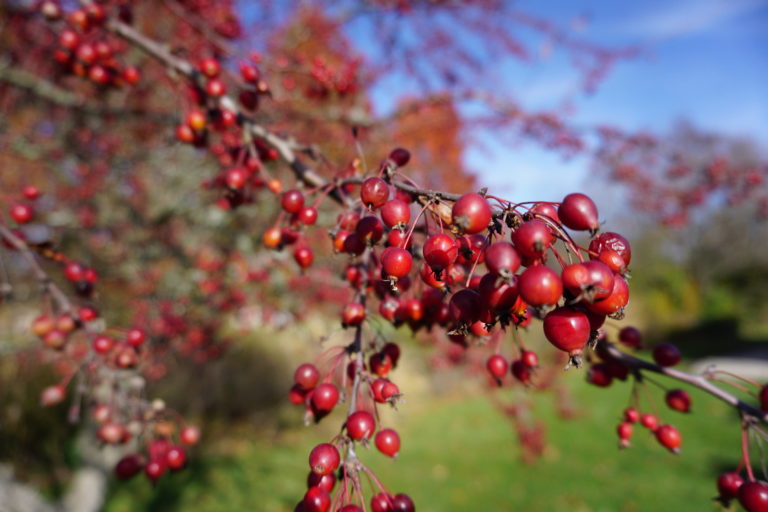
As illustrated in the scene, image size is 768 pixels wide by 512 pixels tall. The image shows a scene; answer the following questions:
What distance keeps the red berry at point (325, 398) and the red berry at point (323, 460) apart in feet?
0.52

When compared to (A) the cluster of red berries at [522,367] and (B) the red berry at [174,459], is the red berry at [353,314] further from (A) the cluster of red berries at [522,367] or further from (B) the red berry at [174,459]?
(B) the red berry at [174,459]

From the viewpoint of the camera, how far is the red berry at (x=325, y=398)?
1.21 m

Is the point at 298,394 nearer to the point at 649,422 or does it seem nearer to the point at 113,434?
the point at 113,434

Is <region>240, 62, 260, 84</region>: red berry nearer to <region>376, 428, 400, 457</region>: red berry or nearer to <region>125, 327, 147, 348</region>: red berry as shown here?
<region>125, 327, 147, 348</region>: red berry

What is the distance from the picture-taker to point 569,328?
89cm

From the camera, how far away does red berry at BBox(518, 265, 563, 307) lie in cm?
82

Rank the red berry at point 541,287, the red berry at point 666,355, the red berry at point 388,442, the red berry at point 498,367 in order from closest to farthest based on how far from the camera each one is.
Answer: the red berry at point 541,287 < the red berry at point 388,442 < the red berry at point 666,355 < the red berry at point 498,367

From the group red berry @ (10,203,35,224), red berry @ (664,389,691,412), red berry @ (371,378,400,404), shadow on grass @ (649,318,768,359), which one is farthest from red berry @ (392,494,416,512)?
shadow on grass @ (649,318,768,359)

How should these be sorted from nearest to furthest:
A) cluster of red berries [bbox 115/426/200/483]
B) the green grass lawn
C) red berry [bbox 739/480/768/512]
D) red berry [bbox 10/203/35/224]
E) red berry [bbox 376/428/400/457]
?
red berry [bbox 739/480/768/512] < red berry [bbox 376/428/400/457] < cluster of red berries [bbox 115/426/200/483] < red berry [bbox 10/203/35/224] < the green grass lawn

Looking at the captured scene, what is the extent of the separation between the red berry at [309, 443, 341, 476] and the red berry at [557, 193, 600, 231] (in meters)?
0.81

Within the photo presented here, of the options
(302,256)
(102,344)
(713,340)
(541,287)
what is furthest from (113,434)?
(713,340)

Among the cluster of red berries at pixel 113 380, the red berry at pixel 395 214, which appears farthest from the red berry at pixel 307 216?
the cluster of red berries at pixel 113 380

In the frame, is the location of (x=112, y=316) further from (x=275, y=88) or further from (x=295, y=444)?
(x=295, y=444)

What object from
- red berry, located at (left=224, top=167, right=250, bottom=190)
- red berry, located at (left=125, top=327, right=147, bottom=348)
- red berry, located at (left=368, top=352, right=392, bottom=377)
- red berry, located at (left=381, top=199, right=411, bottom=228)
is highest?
red berry, located at (left=224, top=167, right=250, bottom=190)
